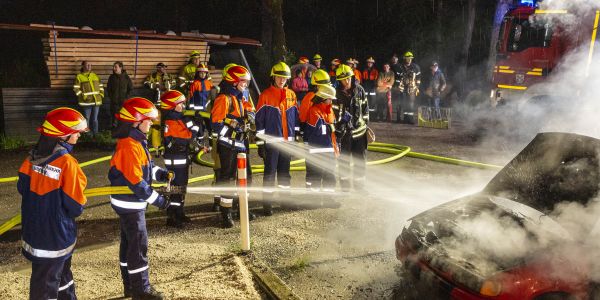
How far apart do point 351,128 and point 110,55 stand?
9.05m

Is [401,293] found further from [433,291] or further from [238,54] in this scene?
[238,54]

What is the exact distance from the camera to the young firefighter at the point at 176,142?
22.4 feet

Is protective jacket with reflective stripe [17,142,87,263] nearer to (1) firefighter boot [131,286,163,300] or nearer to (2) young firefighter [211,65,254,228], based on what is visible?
(1) firefighter boot [131,286,163,300]

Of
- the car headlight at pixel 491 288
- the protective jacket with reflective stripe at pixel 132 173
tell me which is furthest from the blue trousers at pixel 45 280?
the car headlight at pixel 491 288

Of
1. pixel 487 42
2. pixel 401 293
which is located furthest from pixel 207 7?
pixel 401 293

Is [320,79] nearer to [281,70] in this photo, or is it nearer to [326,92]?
[326,92]

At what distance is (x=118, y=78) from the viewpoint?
13.7 m

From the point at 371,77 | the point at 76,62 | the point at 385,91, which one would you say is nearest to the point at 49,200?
the point at 76,62

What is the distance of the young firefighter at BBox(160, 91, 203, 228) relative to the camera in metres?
6.82

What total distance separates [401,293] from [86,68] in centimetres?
1101

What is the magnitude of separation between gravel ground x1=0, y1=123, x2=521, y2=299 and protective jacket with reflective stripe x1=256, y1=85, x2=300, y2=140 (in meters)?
1.21

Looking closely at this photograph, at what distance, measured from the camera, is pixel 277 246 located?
6.23 meters

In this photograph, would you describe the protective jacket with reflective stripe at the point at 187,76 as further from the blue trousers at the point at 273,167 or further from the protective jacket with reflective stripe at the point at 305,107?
the blue trousers at the point at 273,167

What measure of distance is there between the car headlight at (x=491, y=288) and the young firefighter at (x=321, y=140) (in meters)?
4.22
